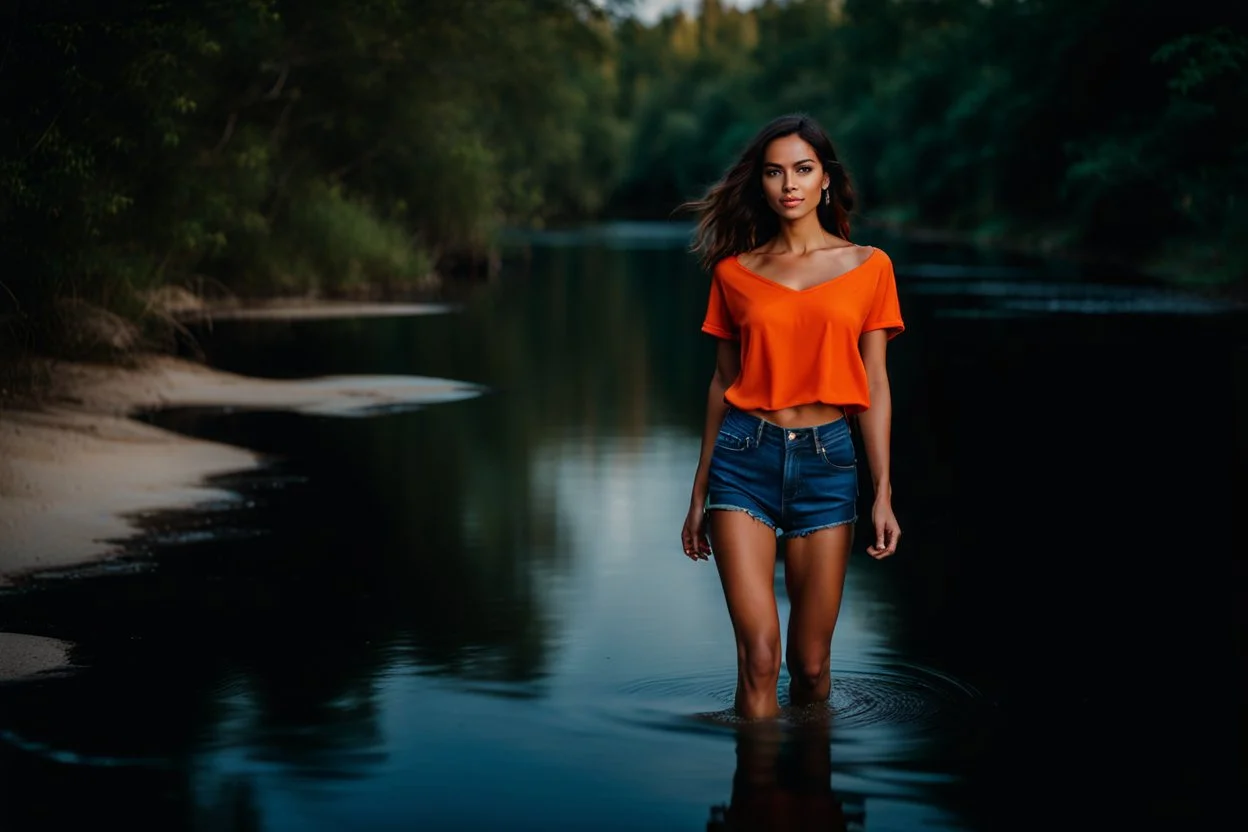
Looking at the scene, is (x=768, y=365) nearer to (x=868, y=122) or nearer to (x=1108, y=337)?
(x=1108, y=337)

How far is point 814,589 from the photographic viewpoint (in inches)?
260

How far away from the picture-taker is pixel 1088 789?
6.35 m

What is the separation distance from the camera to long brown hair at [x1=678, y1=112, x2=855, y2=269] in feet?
21.6

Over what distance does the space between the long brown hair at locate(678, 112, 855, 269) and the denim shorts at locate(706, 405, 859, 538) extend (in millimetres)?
565

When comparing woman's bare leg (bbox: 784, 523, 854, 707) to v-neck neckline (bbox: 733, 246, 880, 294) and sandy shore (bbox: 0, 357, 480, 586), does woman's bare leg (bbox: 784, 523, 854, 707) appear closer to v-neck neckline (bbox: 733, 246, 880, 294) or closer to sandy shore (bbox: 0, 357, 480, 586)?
v-neck neckline (bbox: 733, 246, 880, 294)

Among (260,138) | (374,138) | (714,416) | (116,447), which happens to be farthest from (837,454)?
(374,138)

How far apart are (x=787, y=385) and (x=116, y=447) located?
831 cm

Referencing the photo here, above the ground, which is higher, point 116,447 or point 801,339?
point 801,339

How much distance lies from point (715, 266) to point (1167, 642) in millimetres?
3030

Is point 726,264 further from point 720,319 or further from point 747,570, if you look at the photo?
point 747,570

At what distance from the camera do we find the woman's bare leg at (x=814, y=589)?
6.54 m

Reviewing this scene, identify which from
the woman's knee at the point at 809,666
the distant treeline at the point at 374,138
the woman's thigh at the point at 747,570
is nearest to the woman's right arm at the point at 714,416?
the woman's thigh at the point at 747,570

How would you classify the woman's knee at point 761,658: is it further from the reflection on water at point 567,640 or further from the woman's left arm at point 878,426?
the woman's left arm at point 878,426

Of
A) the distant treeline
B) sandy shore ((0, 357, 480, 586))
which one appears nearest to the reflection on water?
sandy shore ((0, 357, 480, 586))
